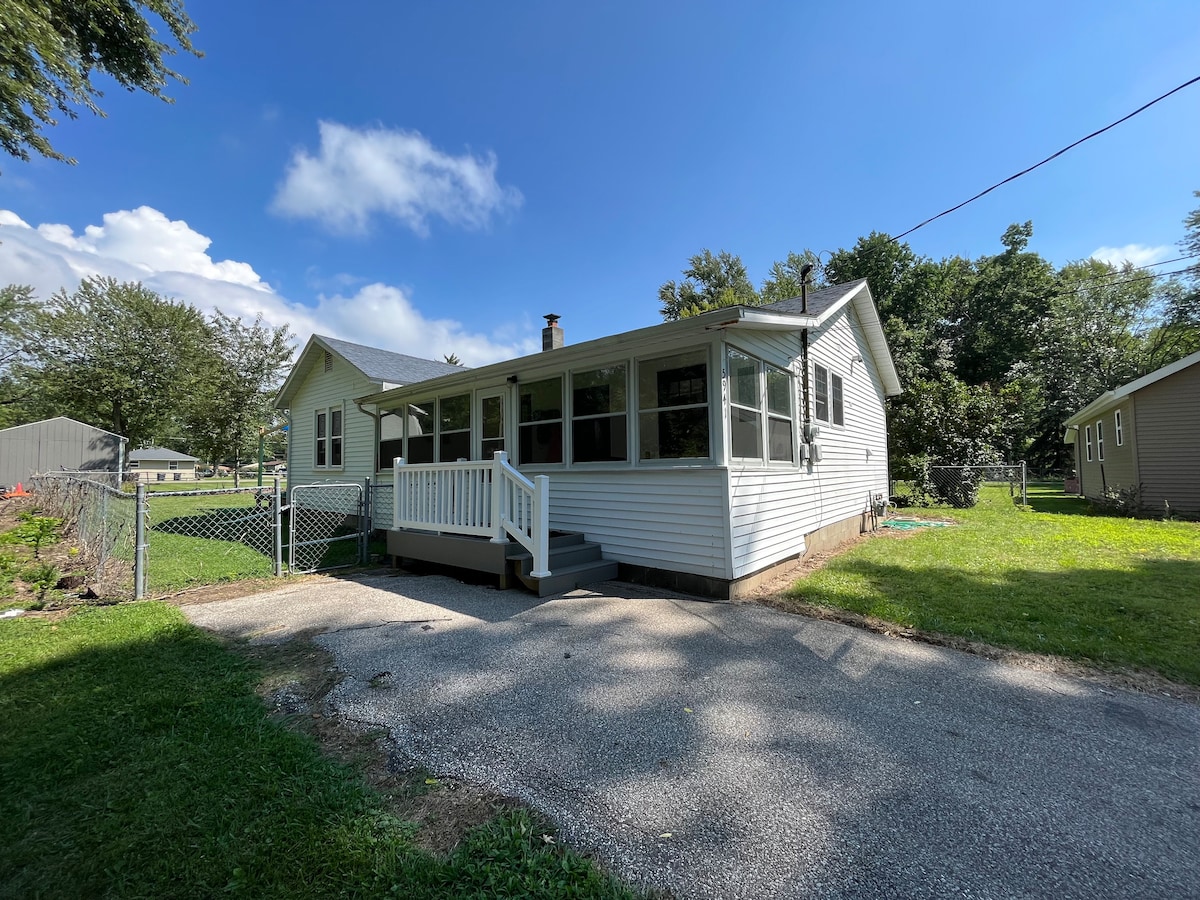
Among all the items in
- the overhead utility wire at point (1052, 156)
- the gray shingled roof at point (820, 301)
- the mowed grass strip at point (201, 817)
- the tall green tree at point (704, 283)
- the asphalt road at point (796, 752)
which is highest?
the tall green tree at point (704, 283)

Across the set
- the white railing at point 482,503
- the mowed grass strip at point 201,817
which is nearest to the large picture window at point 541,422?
the white railing at point 482,503

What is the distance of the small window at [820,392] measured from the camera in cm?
811

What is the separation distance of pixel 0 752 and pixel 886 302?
108 feet

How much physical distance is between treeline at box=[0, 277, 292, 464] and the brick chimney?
2275 centimetres

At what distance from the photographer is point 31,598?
533 centimetres

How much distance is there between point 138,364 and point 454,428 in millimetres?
23711

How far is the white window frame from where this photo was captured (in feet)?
38.3

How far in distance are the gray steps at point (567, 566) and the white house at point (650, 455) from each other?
3 cm

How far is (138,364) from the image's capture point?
22500mm

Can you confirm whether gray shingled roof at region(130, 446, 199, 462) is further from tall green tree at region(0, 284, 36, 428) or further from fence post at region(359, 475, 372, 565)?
fence post at region(359, 475, 372, 565)

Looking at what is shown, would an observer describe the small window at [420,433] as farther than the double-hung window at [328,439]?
No

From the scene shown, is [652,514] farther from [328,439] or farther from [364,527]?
[328,439]

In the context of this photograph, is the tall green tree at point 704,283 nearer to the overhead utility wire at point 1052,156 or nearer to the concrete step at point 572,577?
the overhead utility wire at point 1052,156

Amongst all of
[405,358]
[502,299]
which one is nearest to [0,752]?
[405,358]
